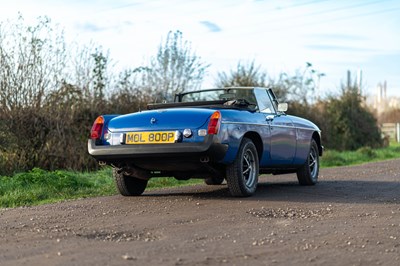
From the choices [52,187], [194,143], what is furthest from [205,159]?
[52,187]

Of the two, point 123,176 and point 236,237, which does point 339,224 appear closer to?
point 236,237

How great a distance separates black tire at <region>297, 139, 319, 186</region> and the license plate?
356cm

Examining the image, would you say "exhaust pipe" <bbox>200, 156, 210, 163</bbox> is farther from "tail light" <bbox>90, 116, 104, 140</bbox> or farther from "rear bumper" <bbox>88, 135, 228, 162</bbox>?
"tail light" <bbox>90, 116, 104, 140</bbox>

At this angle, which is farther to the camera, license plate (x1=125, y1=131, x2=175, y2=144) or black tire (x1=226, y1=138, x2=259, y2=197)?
black tire (x1=226, y1=138, x2=259, y2=197)

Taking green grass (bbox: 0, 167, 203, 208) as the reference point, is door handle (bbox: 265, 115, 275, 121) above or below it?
above

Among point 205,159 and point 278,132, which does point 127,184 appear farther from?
point 278,132

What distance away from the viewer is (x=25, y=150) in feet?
48.6

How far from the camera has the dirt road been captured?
5.31 m

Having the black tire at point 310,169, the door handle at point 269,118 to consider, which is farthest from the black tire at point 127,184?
the black tire at point 310,169

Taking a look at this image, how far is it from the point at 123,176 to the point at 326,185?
367 centimetres

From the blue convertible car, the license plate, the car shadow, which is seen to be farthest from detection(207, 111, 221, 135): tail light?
the car shadow

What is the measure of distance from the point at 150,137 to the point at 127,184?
133cm

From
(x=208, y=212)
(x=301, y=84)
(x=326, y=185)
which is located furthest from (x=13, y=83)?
(x=301, y=84)

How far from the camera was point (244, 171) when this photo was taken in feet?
31.0
